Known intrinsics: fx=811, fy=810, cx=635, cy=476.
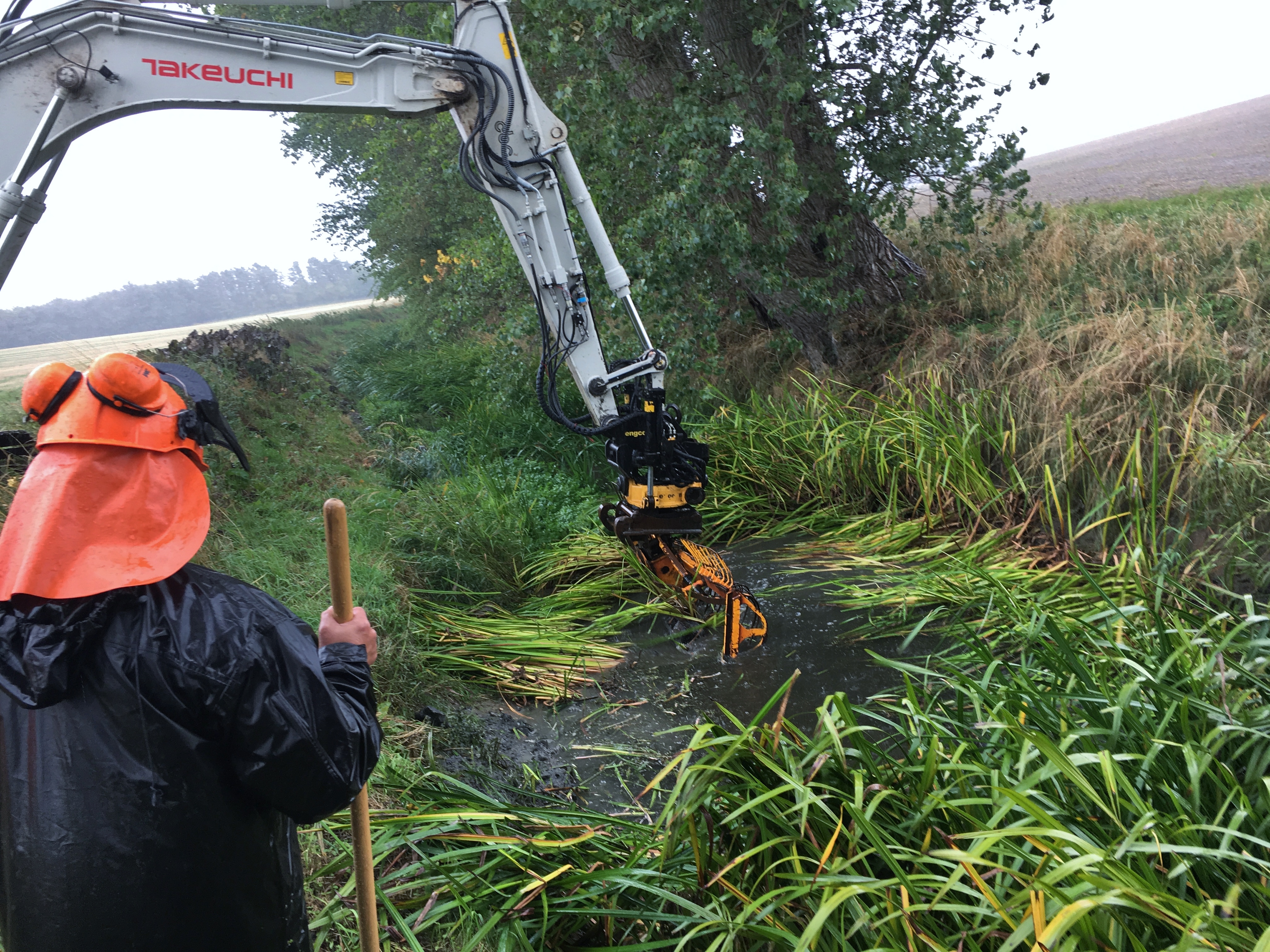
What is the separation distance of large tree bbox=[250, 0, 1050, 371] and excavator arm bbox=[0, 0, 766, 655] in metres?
1.39

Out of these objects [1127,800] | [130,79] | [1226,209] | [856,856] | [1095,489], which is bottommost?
[1095,489]

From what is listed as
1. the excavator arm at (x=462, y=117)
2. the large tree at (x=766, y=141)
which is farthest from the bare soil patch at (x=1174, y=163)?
A: the excavator arm at (x=462, y=117)

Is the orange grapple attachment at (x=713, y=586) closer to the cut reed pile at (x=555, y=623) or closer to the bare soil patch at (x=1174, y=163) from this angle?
the cut reed pile at (x=555, y=623)

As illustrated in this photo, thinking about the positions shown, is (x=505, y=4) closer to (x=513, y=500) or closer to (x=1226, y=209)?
(x=513, y=500)

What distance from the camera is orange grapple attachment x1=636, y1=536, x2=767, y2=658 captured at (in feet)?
14.5

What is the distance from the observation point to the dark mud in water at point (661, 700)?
365 centimetres

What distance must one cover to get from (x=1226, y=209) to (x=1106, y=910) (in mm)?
7003

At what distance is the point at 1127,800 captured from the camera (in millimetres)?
2031

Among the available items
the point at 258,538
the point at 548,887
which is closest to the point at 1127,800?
the point at 548,887

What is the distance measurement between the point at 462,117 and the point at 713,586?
9.81ft

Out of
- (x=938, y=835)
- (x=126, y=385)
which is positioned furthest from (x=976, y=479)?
(x=126, y=385)

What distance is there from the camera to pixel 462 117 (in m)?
4.57

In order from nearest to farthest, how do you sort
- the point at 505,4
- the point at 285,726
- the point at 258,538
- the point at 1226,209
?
the point at 285,726, the point at 505,4, the point at 258,538, the point at 1226,209

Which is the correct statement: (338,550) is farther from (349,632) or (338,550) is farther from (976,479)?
(976,479)
